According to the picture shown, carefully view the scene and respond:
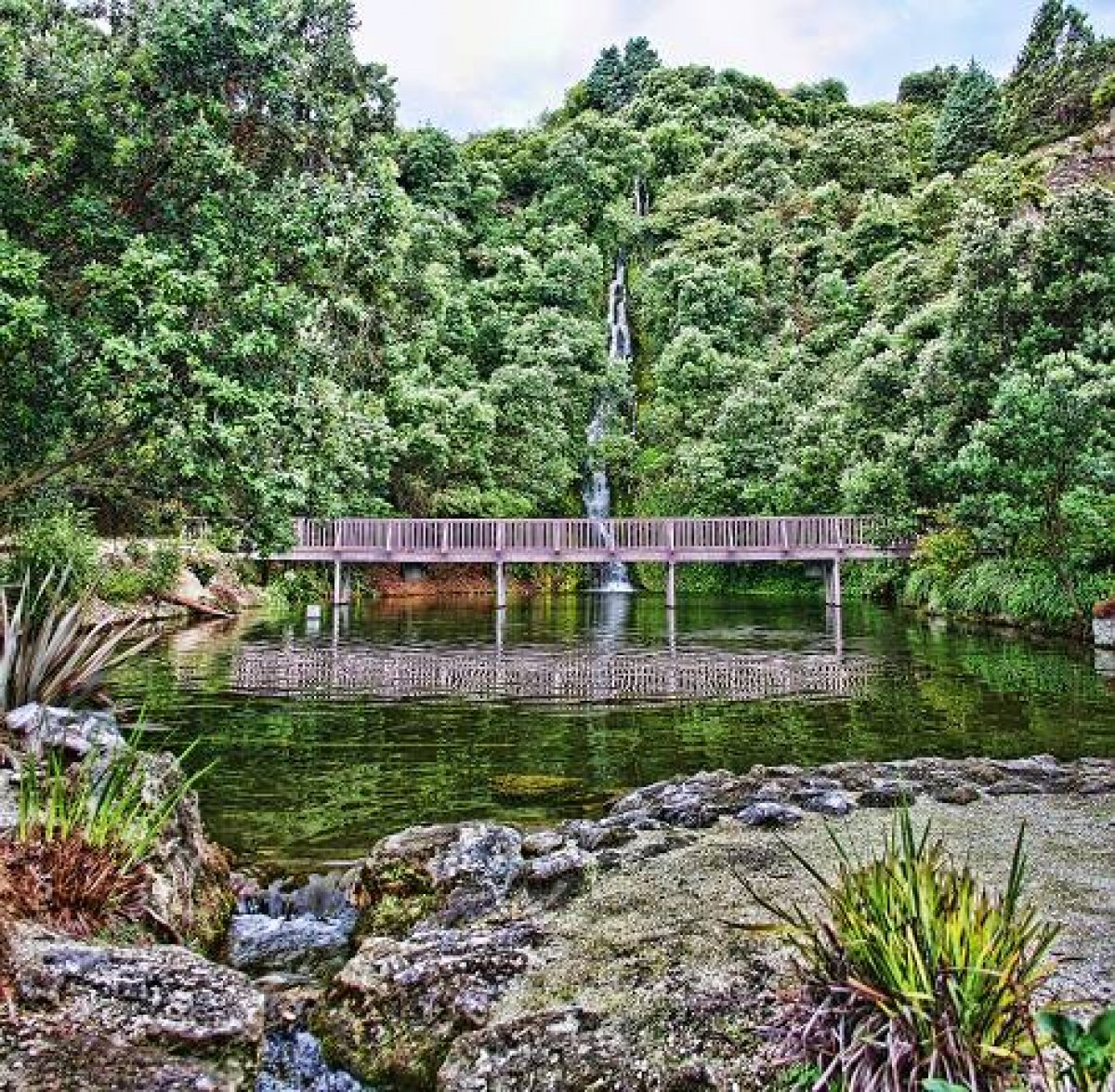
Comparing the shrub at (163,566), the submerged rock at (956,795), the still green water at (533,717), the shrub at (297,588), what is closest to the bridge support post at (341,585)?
the shrub at (297,588)

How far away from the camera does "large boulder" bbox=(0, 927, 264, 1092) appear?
2908 millimetres

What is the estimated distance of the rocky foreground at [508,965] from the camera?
122 inches

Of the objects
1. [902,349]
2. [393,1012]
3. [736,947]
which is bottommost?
[393,1012]

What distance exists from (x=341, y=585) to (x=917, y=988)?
85.0 feet

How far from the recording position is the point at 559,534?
24.6 meters

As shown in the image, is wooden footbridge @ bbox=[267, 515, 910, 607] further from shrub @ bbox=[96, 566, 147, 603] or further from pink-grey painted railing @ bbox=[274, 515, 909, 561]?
shrub @ bbox=[96, 566, 147, 603]

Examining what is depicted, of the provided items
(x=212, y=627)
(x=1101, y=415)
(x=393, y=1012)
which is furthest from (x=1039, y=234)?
(x=393, y=1012)

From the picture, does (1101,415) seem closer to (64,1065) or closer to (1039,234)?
(1039,234)

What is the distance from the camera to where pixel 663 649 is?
16078 mm

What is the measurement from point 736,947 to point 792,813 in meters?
2.12

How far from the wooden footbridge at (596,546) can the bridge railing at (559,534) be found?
0.02m

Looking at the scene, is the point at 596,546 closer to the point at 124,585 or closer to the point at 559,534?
the point at 559,534

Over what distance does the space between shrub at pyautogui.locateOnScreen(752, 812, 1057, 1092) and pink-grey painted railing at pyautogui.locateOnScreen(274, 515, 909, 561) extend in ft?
67.8

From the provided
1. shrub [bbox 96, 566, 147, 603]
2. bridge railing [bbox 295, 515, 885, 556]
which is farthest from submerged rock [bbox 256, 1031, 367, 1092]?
bridge railing [bbox 295, 515, 885, 556]
